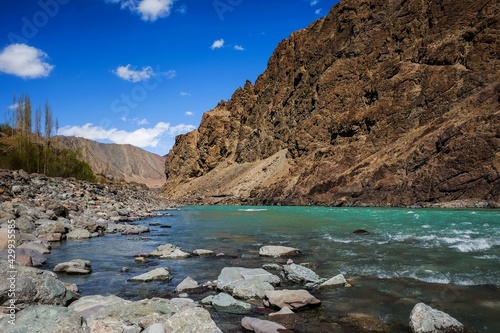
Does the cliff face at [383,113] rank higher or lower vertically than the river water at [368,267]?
higher

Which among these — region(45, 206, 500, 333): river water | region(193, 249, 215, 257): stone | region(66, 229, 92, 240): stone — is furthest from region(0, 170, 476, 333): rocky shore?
region(66, 229, 92, 240): stone

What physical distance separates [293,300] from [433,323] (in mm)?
2770

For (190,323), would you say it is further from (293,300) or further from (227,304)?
(293,300)

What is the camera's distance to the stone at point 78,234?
18.5 meters

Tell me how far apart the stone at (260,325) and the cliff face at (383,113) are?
160ft

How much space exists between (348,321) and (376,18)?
4049 inches

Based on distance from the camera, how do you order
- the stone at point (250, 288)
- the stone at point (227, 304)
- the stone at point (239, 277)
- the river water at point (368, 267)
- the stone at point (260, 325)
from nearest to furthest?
the stone at point (260, 325) < the river water at point (368, 267) < the stone at point (227, 304) < the stone at point (250, 288) < the stone at point (239, 277)

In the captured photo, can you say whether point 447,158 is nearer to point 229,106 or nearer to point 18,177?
point 18,177

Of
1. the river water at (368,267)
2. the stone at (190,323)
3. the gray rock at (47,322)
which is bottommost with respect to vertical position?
the river water at (368,267)

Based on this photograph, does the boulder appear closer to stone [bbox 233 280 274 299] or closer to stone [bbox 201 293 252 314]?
stone [bbox 233 280 274 299]

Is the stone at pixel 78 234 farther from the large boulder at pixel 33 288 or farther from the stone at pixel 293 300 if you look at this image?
the stone at pixel 293 300

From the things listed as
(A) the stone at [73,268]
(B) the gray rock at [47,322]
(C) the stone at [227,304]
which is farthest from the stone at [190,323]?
(A) the stone at [73,268]

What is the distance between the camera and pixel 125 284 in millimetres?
9820

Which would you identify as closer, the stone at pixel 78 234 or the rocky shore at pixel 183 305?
the rocky shore at pixel 183 305
